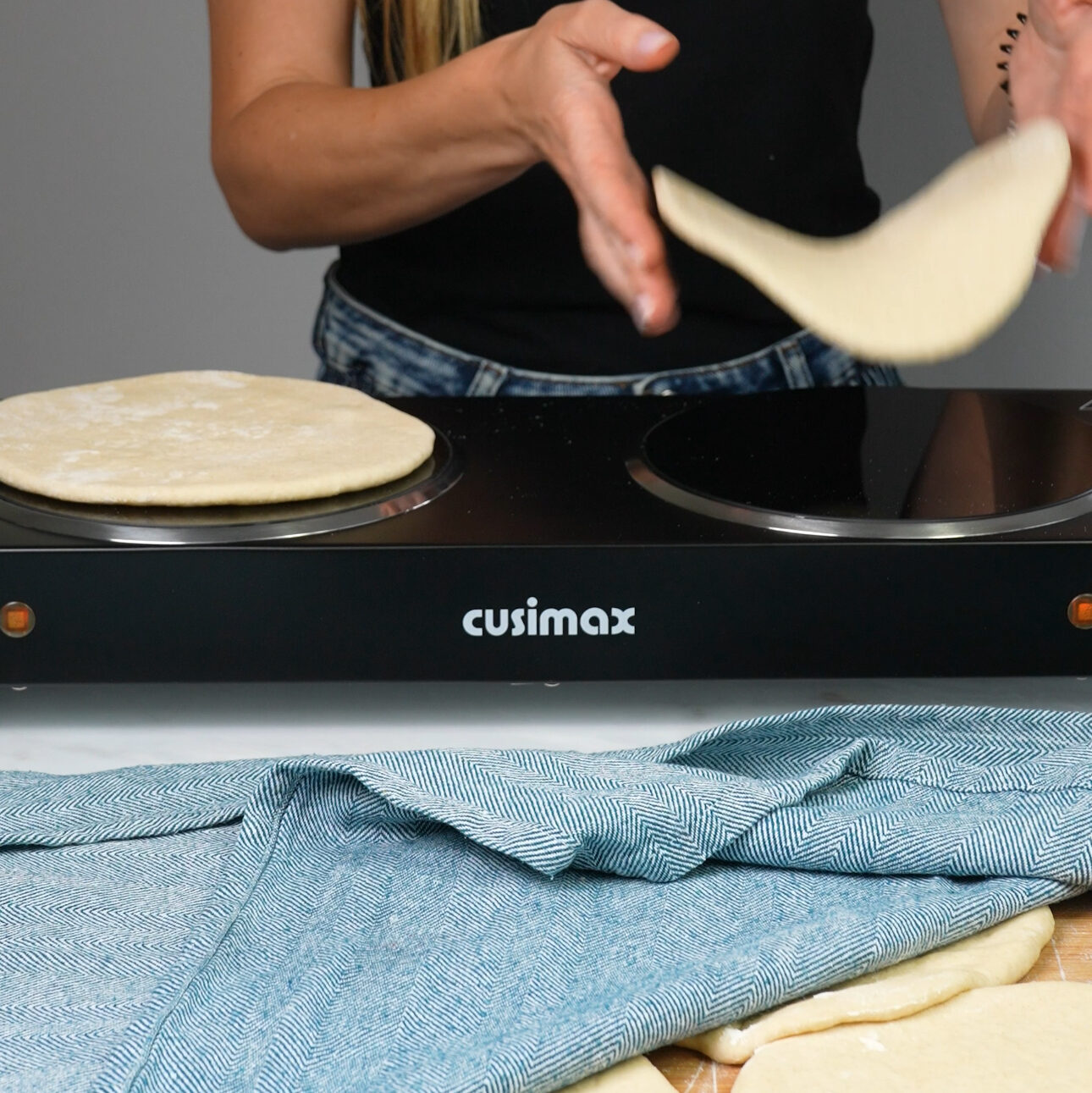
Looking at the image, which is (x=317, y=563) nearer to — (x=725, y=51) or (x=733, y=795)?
(x=733, y=795)

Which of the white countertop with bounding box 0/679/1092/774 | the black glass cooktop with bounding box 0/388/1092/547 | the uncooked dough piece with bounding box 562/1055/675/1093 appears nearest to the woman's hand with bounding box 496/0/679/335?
the black glass cooktop with bounding box 0/388/1092/547

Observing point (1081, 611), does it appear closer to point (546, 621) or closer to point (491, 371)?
point (546, 621)

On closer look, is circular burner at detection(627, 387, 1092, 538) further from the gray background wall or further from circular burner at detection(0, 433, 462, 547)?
the gray background wall

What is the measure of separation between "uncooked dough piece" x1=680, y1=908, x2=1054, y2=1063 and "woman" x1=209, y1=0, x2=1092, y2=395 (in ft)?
2.18

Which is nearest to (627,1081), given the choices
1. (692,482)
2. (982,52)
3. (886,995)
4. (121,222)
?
(886,995)

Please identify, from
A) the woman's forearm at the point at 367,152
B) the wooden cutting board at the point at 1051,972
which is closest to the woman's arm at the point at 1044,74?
the woman's forearm at the point at 367,152

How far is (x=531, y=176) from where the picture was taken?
1.23m

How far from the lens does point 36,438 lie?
34.0 inches

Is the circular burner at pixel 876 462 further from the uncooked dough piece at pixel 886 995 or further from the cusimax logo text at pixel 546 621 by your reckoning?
the uncooked dough piece at pixel 886 995

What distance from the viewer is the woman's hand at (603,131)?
80 centimetres

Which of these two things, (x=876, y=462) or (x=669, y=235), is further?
(x=669, y=235)

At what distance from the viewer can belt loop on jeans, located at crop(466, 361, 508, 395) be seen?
1.17 metres

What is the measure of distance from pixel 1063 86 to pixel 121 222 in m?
1.82

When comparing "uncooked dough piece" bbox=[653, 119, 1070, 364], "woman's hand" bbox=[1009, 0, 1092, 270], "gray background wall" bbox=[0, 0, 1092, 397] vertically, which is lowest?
"gray background wall" bbox=[0, 0, 1092, 397]
